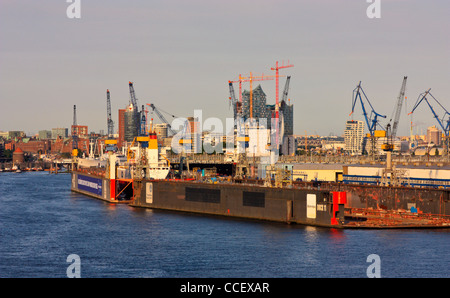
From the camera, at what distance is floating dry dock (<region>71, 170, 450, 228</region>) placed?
70.9 metres

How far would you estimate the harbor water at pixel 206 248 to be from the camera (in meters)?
49.1

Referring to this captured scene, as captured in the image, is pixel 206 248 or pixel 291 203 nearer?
pixel 206 248

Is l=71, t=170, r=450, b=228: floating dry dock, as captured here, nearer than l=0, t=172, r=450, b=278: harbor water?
No

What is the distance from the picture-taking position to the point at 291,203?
74.3 metres

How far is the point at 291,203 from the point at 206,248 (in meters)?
18.5

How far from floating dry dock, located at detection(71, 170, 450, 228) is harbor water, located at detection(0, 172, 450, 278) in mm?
2117

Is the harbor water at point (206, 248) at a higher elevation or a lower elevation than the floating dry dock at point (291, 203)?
lower

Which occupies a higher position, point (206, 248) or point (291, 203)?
point (291, 203)

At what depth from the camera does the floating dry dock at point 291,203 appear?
70.9m

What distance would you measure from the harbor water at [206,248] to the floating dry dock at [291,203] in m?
2.12

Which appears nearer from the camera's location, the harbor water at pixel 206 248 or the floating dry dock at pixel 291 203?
the harbor water at pixel 206 248

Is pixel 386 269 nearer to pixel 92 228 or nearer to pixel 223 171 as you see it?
pixel 92 228
